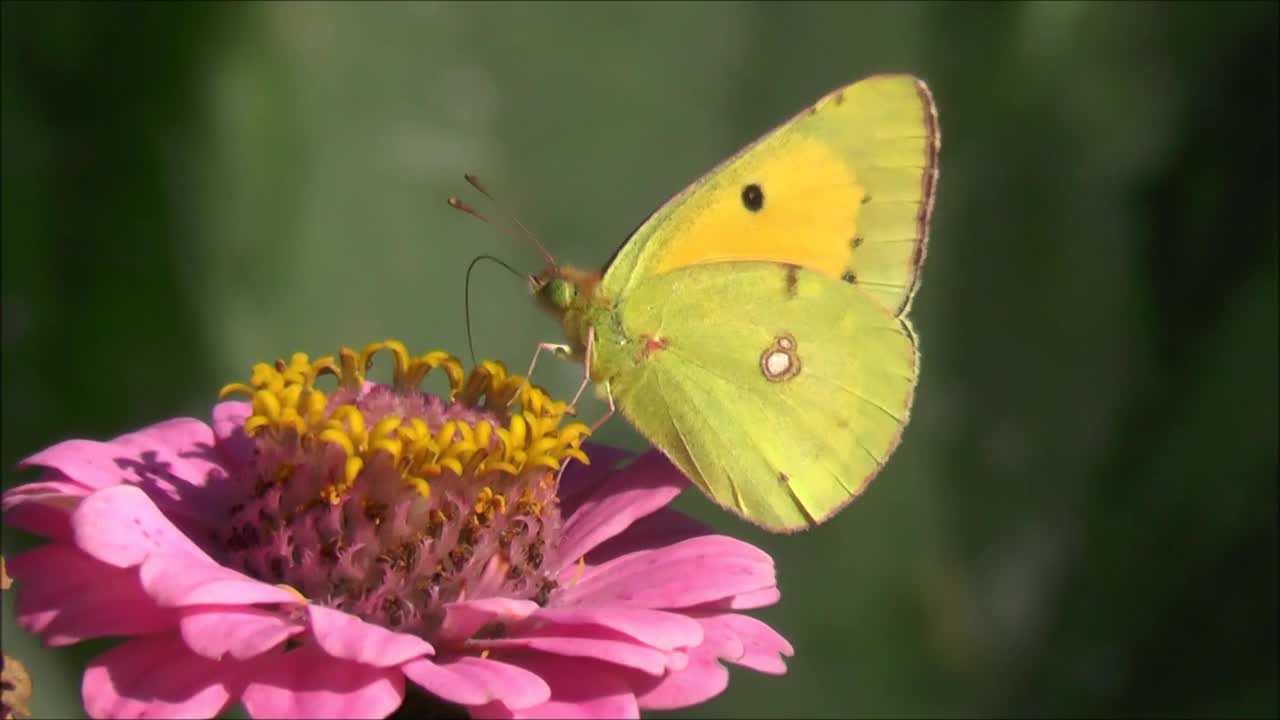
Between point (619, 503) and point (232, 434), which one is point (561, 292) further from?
point (232, 434)

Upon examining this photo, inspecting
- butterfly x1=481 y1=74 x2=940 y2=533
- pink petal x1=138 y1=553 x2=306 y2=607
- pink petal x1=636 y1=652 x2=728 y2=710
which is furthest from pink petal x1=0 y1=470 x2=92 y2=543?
butterfly x1=481 y1=74 x2=940 y2=533

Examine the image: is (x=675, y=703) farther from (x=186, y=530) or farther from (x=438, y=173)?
(x=438, y=173)

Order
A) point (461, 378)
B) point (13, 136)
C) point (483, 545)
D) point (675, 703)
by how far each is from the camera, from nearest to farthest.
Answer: point (675, 703)
point (483, 545)
point (461, 378)
point (13, 136)

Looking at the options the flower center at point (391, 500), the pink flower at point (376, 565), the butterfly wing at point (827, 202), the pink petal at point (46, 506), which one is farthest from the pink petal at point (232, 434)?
the butterfly wing at point (827, 202)

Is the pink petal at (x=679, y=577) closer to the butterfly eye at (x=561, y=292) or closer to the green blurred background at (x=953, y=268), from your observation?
the butterfly eye at (x=561, y=292)

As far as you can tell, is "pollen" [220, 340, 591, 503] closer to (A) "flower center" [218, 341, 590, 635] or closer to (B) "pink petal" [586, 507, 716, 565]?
(A) "flower center" [218, 341, 590, 635]

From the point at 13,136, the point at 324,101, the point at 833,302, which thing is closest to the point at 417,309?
the point at 324,101
